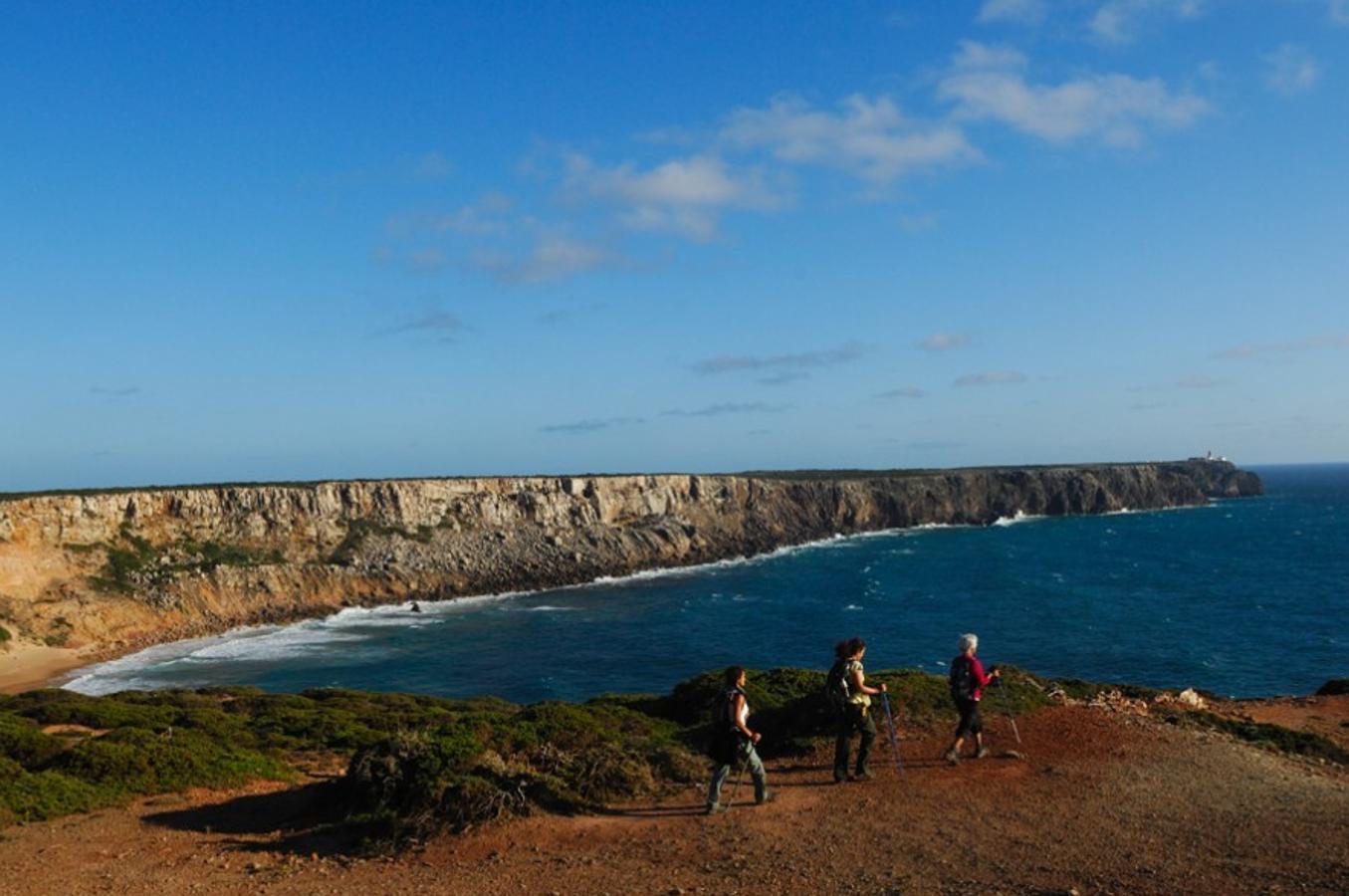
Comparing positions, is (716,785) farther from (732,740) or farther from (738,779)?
(738,779)

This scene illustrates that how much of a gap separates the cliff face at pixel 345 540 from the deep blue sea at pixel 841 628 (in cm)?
498

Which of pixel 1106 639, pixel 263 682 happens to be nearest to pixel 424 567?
pixel 263 682

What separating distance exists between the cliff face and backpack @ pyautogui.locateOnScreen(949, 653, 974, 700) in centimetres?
6134

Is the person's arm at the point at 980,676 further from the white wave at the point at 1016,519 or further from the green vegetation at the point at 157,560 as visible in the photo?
the white wave at the point at 1016,519

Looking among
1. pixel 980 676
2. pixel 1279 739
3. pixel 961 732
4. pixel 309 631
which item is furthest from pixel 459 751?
pixel 309 631

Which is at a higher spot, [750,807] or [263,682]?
[750,807]

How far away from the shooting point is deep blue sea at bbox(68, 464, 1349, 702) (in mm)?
47500

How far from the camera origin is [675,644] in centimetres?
5572

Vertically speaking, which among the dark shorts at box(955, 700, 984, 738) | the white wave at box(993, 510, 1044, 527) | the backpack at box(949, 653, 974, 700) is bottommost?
the white wave at box(993, 510, 1044, 527)

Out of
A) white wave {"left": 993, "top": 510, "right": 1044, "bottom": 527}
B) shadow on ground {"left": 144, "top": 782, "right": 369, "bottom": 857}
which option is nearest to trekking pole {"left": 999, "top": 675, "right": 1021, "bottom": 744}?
shadow on ground {"left": 144, "top": 782, "right": 369, "bottom": 857}

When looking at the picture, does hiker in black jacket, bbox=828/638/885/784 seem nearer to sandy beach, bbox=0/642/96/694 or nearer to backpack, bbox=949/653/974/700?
backpack, bbox=949/653/974/700

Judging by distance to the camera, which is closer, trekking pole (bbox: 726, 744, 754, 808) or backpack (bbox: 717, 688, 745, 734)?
backpack (bbox: 717, 688, 745, 734)

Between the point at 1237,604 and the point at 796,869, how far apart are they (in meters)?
65.8

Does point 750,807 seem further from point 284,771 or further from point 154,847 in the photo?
point 284,771
